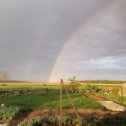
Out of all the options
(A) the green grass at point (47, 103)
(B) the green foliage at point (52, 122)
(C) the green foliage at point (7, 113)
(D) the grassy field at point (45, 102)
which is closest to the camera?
(B) the green foliage at point (52, 122)

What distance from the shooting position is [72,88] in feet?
178

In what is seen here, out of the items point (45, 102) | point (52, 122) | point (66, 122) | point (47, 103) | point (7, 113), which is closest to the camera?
point (52, 122)

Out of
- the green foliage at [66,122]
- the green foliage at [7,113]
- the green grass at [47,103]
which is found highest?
the green grass at [47,103]

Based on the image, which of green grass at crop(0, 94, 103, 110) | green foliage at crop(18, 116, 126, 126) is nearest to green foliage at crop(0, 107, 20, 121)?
green grass at crop(0, 94, 103, 110)

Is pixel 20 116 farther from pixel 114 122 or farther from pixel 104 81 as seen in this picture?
pixel 104 81

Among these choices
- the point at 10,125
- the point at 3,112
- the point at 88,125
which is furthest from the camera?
the point at 3,112

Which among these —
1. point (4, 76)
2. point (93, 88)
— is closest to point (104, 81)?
point (4, 76)

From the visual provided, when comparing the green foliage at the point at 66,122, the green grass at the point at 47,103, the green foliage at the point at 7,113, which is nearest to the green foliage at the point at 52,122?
the green foliage at the point at 66,122

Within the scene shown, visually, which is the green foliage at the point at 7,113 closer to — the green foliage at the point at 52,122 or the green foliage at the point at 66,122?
the green foliage at the point at 66,122

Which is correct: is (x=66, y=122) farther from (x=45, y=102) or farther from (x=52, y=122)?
(x=45, y=102)

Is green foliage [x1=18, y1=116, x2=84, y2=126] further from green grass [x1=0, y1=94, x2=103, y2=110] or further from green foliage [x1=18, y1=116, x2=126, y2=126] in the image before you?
green grass [x1=0, y1=94, x2=103, y2=110]

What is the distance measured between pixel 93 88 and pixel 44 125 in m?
39.3

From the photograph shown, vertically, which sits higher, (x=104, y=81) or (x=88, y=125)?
(x=104, y=81)

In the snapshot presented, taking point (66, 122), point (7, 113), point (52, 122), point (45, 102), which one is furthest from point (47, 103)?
point (52, 122)
